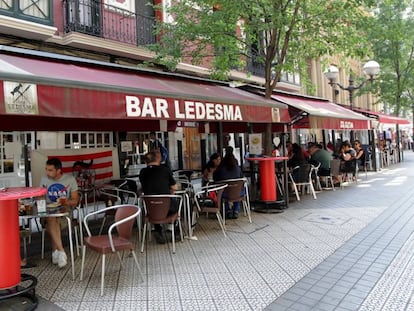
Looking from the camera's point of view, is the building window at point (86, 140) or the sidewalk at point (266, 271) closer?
the sidewalk at point (266, 271)

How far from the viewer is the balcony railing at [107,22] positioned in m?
9.79

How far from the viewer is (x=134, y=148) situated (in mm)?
12406

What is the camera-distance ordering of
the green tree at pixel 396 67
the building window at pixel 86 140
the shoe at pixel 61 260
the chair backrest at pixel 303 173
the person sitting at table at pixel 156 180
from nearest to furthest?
the shoe at pixel 61 260 → the person sitting at table at pixel 156 180 → the chair backrest at pixel 303 173 → the building window at pixel 86 140 → the green tree at pixel 396 67

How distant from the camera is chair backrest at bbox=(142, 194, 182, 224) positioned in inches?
209

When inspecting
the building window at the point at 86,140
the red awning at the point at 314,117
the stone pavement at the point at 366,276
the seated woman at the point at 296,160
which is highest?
the red awning at the point at 314,117

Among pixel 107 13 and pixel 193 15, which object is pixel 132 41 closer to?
pixel 107 13

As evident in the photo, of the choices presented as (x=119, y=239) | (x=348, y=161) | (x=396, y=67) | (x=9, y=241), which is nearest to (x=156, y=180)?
(x=119, y=239)

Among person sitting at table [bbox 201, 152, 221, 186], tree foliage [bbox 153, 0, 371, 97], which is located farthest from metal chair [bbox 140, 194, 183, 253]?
tree foliage [bbox 153, 0, 371, 97]

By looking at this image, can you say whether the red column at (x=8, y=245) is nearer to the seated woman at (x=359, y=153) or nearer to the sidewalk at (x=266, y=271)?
the sidewalk at (x=266, y=271)

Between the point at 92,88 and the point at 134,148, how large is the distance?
815 centimetres

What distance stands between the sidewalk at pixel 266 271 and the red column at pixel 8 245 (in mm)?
470

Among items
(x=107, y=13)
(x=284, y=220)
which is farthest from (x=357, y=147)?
(x=107, y=13)

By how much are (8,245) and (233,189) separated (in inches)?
157

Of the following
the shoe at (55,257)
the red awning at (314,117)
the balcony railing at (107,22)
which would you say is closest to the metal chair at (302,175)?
the red awning at (314,117)
